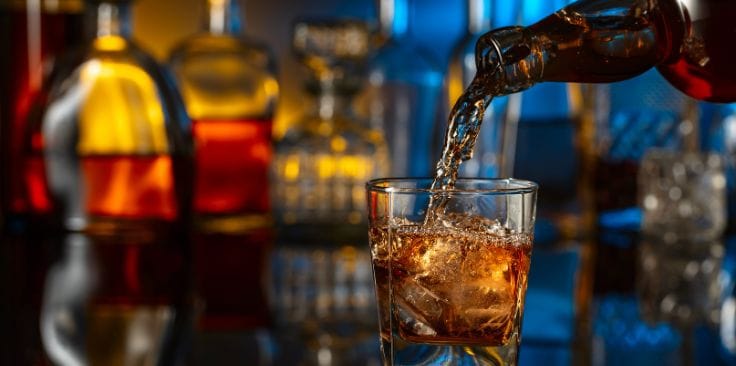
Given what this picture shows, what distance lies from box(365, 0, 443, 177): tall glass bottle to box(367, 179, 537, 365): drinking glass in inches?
32.0

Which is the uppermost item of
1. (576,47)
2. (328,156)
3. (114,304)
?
(576,47)

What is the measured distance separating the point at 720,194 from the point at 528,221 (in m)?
0.79

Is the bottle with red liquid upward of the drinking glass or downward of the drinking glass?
upward

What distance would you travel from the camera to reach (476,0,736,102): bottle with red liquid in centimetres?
65

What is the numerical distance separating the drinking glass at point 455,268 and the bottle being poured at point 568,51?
0.5 inches

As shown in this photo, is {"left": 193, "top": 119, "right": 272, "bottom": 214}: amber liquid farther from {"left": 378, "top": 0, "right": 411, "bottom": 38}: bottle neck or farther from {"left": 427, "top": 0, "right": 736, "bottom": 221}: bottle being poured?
{"left": 427, "top": 0, "right": 736, "bottom": 221}: bottle being poured

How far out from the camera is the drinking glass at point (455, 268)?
64 centimetres

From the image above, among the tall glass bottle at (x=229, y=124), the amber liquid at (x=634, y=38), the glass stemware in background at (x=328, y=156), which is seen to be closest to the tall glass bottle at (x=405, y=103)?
the glass stemware in background at (x=328, y=156)

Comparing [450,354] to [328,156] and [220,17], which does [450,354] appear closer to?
[328,156]

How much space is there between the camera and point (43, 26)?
58.9 inches

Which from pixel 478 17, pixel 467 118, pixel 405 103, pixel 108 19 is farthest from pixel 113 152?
pixel 467 118

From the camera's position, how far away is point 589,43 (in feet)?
2.17

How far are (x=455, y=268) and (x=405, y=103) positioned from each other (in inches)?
33.3

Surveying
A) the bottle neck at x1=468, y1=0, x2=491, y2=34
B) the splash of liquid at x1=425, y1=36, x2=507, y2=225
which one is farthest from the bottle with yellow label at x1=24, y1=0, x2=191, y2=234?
the splash of liquid at x1=425, y1=36, x2=507, y2=225
